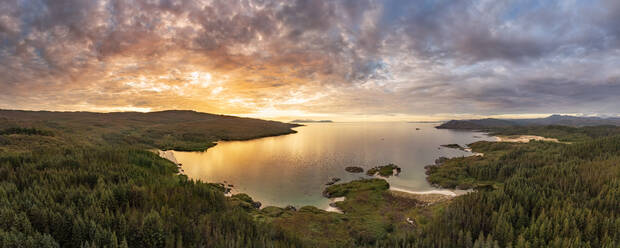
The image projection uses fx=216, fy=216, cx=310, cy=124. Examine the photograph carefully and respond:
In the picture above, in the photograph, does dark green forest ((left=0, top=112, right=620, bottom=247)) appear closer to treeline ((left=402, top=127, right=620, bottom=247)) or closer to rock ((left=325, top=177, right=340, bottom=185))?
treeline ((left=402, top=127, right=620, bottom=247))

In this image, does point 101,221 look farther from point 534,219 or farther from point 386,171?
point 386,171

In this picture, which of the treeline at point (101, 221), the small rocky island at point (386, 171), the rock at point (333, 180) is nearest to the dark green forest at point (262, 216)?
the treeline at point (101, 221)

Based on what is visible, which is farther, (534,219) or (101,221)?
(534,219)

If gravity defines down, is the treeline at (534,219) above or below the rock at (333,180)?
above

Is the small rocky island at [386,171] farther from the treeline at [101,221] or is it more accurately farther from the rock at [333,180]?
the treeline at [101,221]

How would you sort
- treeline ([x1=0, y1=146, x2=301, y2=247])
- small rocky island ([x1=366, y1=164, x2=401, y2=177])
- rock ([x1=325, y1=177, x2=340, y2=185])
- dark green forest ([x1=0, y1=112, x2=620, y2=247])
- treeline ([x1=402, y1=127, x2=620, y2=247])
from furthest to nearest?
small rocky island ([x1=366, y1=164, x2=401, y2=177]) < rock ([x1=325, y1=177, x2=340, y2=185]) < treeline ([x1=402, y1=127, x2=620, y2=247]) < dark green forest ([x1=0, y1=112, x2=620, y2=247]) < treeline ([x1=0, y1=146, x2=301, y2=247])

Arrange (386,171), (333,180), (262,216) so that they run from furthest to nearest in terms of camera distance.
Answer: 1. (386,171)
2. (333,180)
3. (262,216)

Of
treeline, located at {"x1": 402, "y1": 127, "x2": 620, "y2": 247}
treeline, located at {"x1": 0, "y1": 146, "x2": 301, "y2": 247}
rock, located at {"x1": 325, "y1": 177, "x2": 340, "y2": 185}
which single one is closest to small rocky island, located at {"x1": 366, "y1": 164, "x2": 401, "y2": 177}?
rock, located at {"x1": 325, "y1": 177, "x2": 340, "y2": 185}

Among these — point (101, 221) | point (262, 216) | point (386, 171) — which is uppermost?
point (101, 221)

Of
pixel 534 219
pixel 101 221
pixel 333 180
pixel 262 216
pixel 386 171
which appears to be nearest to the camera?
pixel 101 221

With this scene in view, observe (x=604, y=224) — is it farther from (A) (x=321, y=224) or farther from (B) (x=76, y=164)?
(B) (x=76, y=164)

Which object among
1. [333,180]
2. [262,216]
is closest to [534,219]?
[262,216]

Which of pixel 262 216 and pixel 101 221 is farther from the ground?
pixel 101 221
